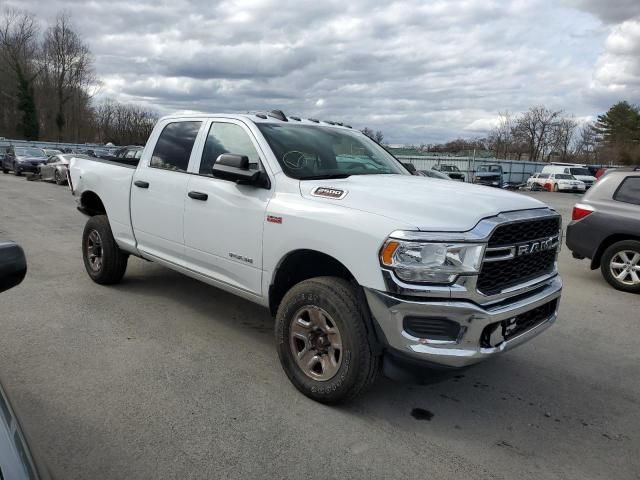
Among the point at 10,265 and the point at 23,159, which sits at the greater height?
the point at 10,265

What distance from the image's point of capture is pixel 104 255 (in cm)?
579

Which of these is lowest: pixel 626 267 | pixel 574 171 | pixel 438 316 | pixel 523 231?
pixel 626 267

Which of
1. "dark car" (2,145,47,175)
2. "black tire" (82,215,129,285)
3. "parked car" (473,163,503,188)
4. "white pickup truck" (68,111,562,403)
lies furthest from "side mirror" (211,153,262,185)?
"parked car" (473,163,503,188)

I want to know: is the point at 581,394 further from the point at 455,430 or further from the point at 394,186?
the point at 394,186

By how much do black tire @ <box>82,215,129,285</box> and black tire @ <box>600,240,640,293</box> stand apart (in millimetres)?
6478

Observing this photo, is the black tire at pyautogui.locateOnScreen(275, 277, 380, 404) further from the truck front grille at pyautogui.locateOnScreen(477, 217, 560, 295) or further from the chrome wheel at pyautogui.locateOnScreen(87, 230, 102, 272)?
the chrome wheel at pyautogui.locateOnScreen(87, 230, 102, 272)

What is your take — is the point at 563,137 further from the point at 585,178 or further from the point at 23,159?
the point at 23,159

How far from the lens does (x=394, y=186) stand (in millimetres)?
3734

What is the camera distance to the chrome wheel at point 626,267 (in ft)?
22.9

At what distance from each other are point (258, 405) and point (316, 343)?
1.87 feet

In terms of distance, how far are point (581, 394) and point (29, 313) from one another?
5040 millimetres

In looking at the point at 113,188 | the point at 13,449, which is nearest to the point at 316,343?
the point at 13,449

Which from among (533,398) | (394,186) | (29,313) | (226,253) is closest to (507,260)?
(394,186)

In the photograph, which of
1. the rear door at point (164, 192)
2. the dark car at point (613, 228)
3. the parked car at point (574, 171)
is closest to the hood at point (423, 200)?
the rear door at point (164, 192)
